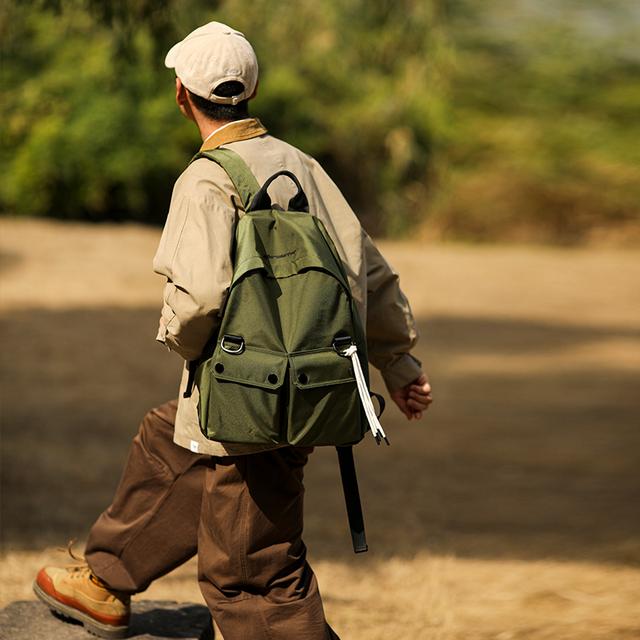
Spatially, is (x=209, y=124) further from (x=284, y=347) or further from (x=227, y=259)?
(x=284, y=347)

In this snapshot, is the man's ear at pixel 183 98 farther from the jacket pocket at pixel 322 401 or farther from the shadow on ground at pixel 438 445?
the shadow on ground at pixel 438 445

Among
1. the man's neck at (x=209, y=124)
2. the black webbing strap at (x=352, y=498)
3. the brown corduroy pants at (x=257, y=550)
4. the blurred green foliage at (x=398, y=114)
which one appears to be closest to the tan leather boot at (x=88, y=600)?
the brown corduroy pants at (x=257, y=550)

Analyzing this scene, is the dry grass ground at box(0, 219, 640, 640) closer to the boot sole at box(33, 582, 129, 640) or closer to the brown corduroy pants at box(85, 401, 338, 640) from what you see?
the boot sole at box(33, 582, 129, 640)

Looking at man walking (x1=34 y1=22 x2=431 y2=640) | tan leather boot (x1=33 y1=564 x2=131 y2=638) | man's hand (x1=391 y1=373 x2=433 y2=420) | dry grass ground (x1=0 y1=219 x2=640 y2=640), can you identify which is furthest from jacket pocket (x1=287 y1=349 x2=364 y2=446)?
dry grass ground (x1=0 y1=219 x2=640 y2=640)

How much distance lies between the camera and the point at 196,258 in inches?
114

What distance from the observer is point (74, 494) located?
261 inches

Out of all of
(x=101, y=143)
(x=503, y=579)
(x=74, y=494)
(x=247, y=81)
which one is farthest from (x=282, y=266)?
(x=101, y=143)

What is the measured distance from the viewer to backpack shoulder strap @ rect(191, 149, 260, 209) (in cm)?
303

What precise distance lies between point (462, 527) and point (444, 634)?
167cm

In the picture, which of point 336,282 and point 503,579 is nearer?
point 336,282

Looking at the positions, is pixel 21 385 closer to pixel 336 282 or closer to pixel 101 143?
pixel 336 282

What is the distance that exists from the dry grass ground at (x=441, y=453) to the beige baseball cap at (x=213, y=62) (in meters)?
2.18

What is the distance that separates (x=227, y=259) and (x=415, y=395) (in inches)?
32.3

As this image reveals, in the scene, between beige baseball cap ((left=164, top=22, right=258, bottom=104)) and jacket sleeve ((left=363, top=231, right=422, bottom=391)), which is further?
jacket sleeve ((left=363, top=231, right=422, bottom=391))
